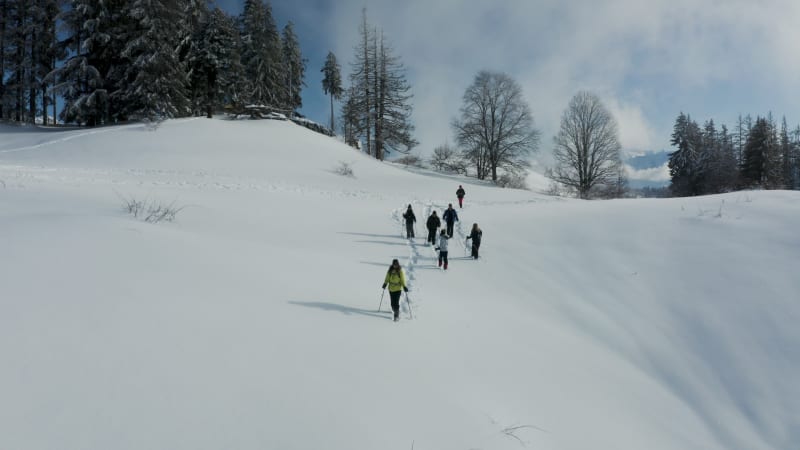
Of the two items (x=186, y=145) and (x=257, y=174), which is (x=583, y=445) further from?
(x=186, y=145)

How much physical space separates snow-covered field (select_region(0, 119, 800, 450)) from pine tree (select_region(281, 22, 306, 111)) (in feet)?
129

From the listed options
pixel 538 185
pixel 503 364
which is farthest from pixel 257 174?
pixel 538 185

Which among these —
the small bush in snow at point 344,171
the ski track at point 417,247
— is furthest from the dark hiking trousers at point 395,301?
the small bush in snow at point 344,171

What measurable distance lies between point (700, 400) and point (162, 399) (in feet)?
28.9

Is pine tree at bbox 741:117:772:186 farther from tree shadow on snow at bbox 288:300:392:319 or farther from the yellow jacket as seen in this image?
tree shadow on snow at bbox 288:300:392:319

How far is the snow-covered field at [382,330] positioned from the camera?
11.5 feet

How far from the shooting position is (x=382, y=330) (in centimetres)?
646

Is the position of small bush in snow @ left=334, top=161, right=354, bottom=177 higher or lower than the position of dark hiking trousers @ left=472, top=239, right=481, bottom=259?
higher

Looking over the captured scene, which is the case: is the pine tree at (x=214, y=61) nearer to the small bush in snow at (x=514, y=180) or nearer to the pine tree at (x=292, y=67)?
the pine tree at (x=292, y=67)

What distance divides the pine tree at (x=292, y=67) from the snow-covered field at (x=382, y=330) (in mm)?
39460

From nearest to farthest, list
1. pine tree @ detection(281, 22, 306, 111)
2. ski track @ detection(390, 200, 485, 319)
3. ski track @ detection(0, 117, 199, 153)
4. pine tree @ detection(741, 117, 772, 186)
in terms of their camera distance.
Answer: ski track @ detection(390, 200, 485, 319) < ski track @ detection(0, 117, 199, 153) < pine tree @ detection(741, 117, 772, 186) < pine tree @ detection(281, 22, 306, 111)

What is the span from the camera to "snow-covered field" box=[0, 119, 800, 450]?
3.52 m

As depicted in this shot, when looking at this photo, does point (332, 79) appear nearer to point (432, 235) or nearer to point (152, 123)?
point (152, 123)

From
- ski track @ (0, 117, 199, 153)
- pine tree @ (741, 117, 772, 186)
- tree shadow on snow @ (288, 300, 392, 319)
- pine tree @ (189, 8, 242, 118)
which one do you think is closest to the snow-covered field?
tree shadow on snow @ (288, 300, 392, 319)
